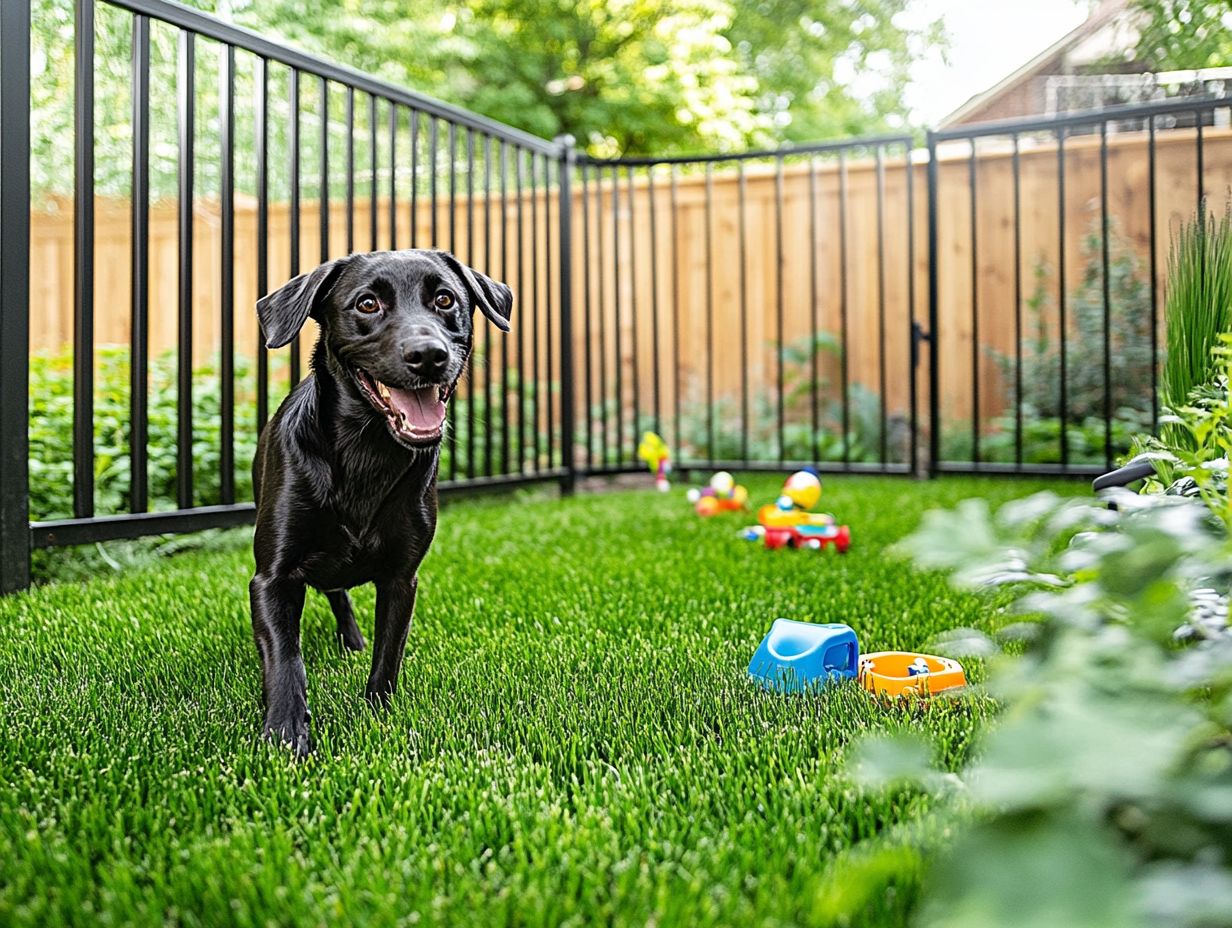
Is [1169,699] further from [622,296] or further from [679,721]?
[622,296]

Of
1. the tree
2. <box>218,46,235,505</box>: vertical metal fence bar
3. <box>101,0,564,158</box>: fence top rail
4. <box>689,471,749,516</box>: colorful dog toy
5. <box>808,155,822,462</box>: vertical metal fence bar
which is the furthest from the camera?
<box>808,155,822,462</box>: vertical metal fence bar

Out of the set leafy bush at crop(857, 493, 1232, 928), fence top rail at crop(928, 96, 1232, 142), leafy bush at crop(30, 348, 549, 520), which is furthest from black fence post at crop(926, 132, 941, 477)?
leafy bush at crop(857, 493, 1232, 928)

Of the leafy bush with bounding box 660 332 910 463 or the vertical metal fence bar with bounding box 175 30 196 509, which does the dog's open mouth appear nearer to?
the vertical metal fence bar with bounding box 175 30 196 509

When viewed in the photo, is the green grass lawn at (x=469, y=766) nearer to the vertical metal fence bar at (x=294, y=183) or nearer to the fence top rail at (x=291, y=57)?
the vertical metal fence bar at (x=294, y=183)

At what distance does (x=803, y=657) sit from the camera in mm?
1887

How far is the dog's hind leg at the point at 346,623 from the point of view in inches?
92.4

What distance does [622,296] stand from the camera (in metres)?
7.77

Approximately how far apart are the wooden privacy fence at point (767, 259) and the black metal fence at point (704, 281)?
20 mm

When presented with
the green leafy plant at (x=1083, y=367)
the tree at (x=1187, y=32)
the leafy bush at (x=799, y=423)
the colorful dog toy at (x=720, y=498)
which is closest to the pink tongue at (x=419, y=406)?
the colorful dog toy at (x=720, y=498)

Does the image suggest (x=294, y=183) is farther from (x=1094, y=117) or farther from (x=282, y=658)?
(x=1094, y=117)

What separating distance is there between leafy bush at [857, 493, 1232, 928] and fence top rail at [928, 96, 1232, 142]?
466 centimetres

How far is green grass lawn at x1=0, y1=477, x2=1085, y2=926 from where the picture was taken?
1065mm

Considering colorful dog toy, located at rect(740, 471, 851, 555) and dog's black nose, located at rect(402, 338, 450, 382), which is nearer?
dog's black nose, located at rect(402, 338, 450, 382)

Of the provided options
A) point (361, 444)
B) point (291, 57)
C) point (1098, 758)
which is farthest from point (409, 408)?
point (291, 57)
